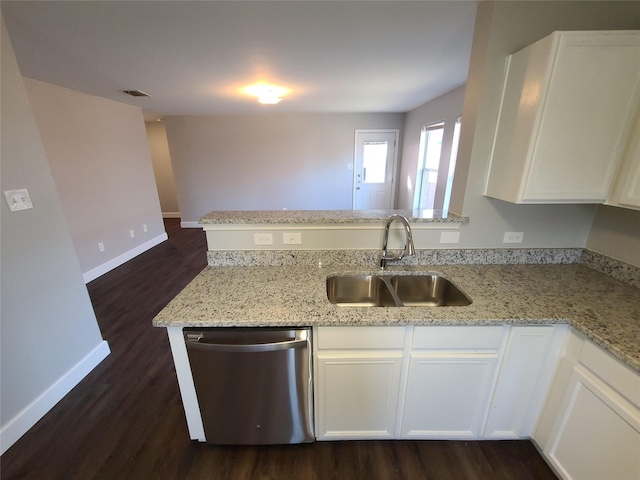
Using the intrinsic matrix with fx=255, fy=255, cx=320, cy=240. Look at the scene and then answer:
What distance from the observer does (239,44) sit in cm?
189

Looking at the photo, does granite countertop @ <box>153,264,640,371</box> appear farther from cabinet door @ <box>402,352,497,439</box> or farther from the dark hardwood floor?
the dark hardwood floor

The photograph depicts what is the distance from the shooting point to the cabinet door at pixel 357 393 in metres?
1.21

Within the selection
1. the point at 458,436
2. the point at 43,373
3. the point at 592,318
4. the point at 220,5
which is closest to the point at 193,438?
the point at 43,373

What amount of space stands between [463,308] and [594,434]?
66 cm

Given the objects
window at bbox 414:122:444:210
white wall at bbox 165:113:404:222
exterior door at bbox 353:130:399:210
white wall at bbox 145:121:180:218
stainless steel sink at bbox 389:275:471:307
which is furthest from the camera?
white wall at bbox 145:121:180:218

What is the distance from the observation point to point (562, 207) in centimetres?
157

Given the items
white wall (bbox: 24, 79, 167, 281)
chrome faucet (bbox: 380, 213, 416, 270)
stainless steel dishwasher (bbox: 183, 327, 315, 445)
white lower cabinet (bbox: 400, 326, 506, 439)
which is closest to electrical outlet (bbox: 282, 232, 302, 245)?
chrome faucet (bbox: 380, 213, 416, 270)

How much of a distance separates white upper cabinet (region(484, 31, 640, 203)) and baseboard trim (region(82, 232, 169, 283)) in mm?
3897

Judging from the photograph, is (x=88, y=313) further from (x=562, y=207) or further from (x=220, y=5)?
(x=562, y=207)

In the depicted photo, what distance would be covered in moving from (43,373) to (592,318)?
118 inches

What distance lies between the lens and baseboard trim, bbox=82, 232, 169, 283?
129 inches

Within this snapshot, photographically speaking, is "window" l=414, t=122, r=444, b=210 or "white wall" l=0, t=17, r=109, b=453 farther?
"window" l=414, t=122, r=444, b=210

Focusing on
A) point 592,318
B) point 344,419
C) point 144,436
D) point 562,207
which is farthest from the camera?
point 562,207

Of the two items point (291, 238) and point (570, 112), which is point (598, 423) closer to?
point (570, 112)
